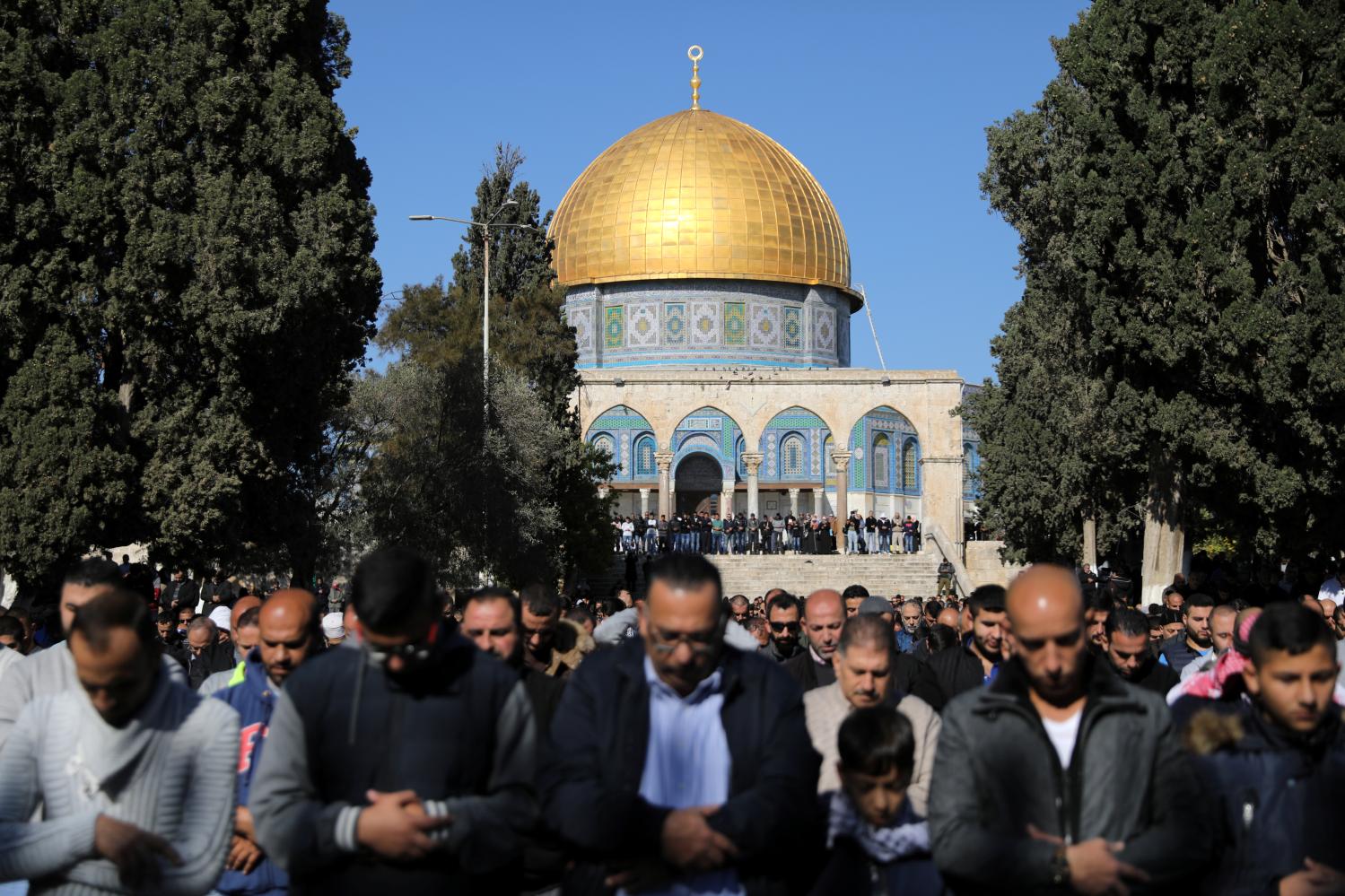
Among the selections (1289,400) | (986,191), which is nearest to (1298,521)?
(1289,400)

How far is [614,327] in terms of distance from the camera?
168 ft

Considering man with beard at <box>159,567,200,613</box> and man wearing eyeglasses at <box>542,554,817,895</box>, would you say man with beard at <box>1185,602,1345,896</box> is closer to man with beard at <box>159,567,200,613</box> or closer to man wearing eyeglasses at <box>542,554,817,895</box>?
man wearing eyeglasses at <box>542,554,817,895</box>

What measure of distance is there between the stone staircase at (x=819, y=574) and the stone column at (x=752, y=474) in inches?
358

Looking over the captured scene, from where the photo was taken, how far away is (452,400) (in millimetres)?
23375

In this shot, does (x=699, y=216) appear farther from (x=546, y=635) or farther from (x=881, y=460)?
(x=546, y=635)

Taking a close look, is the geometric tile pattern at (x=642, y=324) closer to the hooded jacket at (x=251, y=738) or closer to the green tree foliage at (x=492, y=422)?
the green tree foliage at (x=492, y=422)

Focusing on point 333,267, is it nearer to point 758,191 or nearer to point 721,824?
point 721,824

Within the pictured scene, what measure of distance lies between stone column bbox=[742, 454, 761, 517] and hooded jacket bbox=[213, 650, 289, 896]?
39.8 metres

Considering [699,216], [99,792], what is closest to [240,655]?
[99,792]

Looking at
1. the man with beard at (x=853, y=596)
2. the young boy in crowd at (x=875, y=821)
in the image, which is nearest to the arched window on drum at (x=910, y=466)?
the man with beard at (x=853, y=596)

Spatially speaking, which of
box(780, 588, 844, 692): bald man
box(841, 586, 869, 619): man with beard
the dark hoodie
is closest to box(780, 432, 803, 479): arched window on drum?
box(841, 586, 869, 619): man with beard

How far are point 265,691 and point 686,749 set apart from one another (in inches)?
78.7

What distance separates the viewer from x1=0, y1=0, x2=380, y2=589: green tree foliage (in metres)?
16.4

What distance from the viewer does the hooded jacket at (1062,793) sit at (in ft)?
12.0
